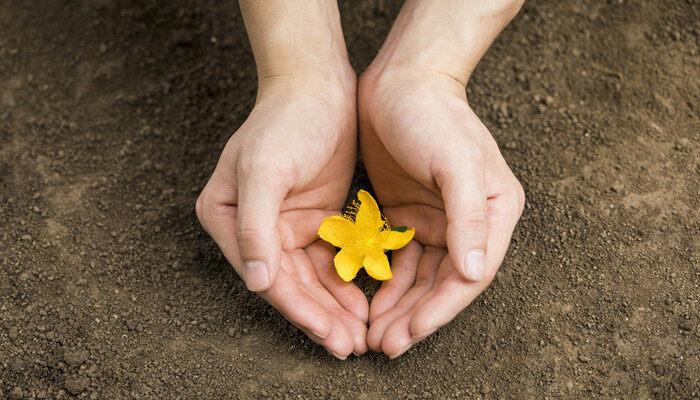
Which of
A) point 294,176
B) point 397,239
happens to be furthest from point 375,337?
point 294,176

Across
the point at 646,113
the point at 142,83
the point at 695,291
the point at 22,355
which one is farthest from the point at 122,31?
the point at 695,291

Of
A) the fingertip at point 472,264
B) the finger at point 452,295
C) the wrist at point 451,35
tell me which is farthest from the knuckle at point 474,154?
the wrist at point 451,35

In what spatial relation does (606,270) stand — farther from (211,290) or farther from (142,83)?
(142,83)

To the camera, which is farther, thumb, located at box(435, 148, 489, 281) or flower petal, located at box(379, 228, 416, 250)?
flower petal, located at box(379, 228, 416, 250)

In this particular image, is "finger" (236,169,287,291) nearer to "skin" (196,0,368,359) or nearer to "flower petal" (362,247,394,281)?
"skin" (196,0,368,359)

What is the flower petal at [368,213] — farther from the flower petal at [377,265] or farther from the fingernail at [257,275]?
the fingernail at [257,275]

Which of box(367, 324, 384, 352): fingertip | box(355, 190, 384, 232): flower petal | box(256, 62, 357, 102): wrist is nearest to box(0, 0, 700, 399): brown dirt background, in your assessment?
box(367, 324, 384, 352): fingertip

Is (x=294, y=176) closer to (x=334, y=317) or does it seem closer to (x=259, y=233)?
(x=259, y=233)
